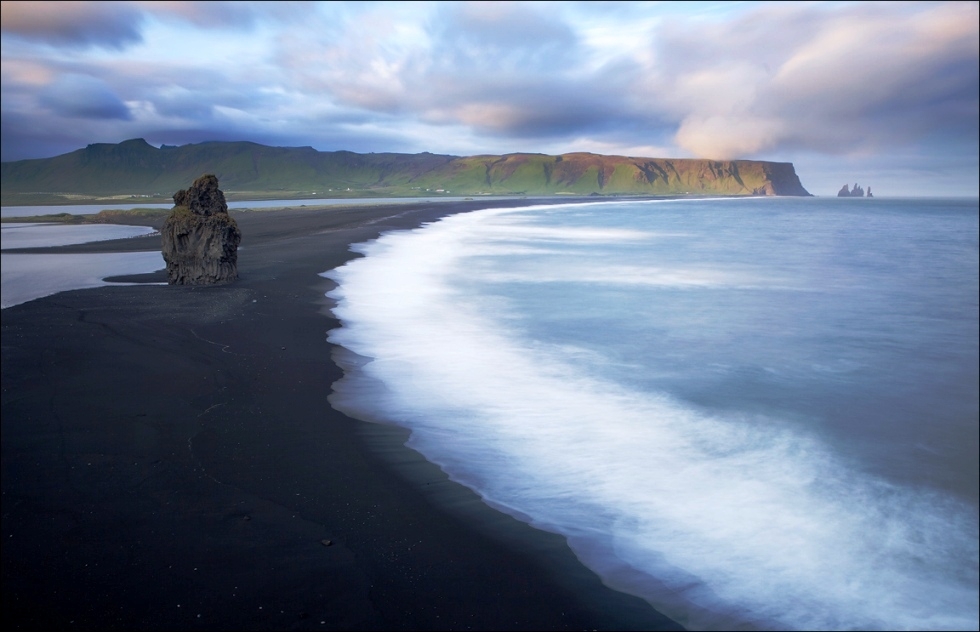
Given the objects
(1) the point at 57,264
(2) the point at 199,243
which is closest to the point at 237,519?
(2) the point at 199,243

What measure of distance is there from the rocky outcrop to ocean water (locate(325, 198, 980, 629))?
288cm

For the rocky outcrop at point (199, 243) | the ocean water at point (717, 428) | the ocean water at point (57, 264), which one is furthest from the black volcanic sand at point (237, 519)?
the rocky outcrop at point (199, 243)

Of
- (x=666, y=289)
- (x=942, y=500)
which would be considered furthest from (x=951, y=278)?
(x=942, y=500)

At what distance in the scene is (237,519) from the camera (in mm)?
3971

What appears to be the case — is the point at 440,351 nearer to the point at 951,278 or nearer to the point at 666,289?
the point at 666,289

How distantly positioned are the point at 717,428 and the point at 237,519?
4.97 m

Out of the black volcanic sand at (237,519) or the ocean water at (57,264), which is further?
the ocean water at (57,264)

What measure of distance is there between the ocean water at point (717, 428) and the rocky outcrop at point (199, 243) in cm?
288

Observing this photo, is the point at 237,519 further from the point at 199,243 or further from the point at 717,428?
the point at 199,243

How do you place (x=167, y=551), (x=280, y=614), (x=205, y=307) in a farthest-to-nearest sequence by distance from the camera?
1. (x=205, y=307)
2. (x=167, y=551)
3. (x=280, y=614)

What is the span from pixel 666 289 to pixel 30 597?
15.4 m

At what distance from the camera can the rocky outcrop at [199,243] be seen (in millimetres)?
13906

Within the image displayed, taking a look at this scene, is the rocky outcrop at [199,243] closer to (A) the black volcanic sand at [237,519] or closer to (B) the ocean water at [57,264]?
(B) the ocean water at [57,264]

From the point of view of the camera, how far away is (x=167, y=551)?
11.8 ft
